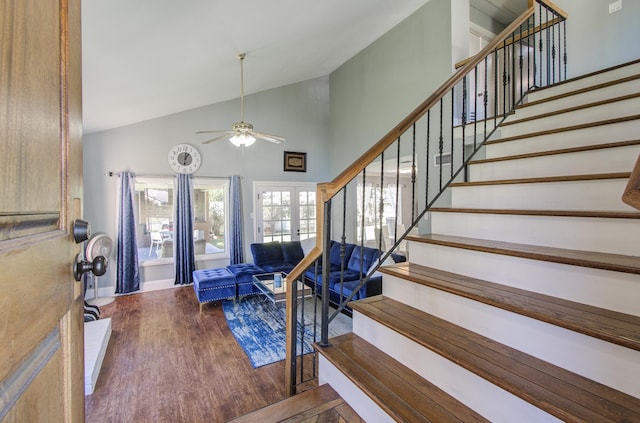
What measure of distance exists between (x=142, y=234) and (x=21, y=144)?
5360 mm

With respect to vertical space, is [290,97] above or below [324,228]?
above

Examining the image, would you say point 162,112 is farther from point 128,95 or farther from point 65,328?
point 65,328

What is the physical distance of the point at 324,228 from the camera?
5.55 feet

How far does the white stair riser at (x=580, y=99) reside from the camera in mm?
2162

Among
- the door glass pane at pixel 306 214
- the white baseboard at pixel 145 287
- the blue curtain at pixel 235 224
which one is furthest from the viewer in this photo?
the door glass pane at pixel 306 214

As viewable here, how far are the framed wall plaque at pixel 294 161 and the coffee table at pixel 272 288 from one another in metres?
2.62

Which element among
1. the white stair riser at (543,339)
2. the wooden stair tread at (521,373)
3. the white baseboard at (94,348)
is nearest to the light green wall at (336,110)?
the white baseboard at (94,348)

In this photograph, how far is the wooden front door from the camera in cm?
41

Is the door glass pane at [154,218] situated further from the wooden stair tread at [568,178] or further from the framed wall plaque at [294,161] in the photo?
the wooden stair tread at [568,178]

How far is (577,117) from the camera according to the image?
222cm

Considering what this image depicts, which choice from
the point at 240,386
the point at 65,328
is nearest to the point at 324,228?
the point at 65,328

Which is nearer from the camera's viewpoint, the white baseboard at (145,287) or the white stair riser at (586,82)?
the white stair riser at (586,82)

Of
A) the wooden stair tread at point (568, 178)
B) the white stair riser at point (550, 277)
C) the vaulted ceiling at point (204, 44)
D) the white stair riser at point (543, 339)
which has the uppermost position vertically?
the vaulted ceiling at point (204, 44)

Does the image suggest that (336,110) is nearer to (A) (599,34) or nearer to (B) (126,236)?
(A) (599,34)
